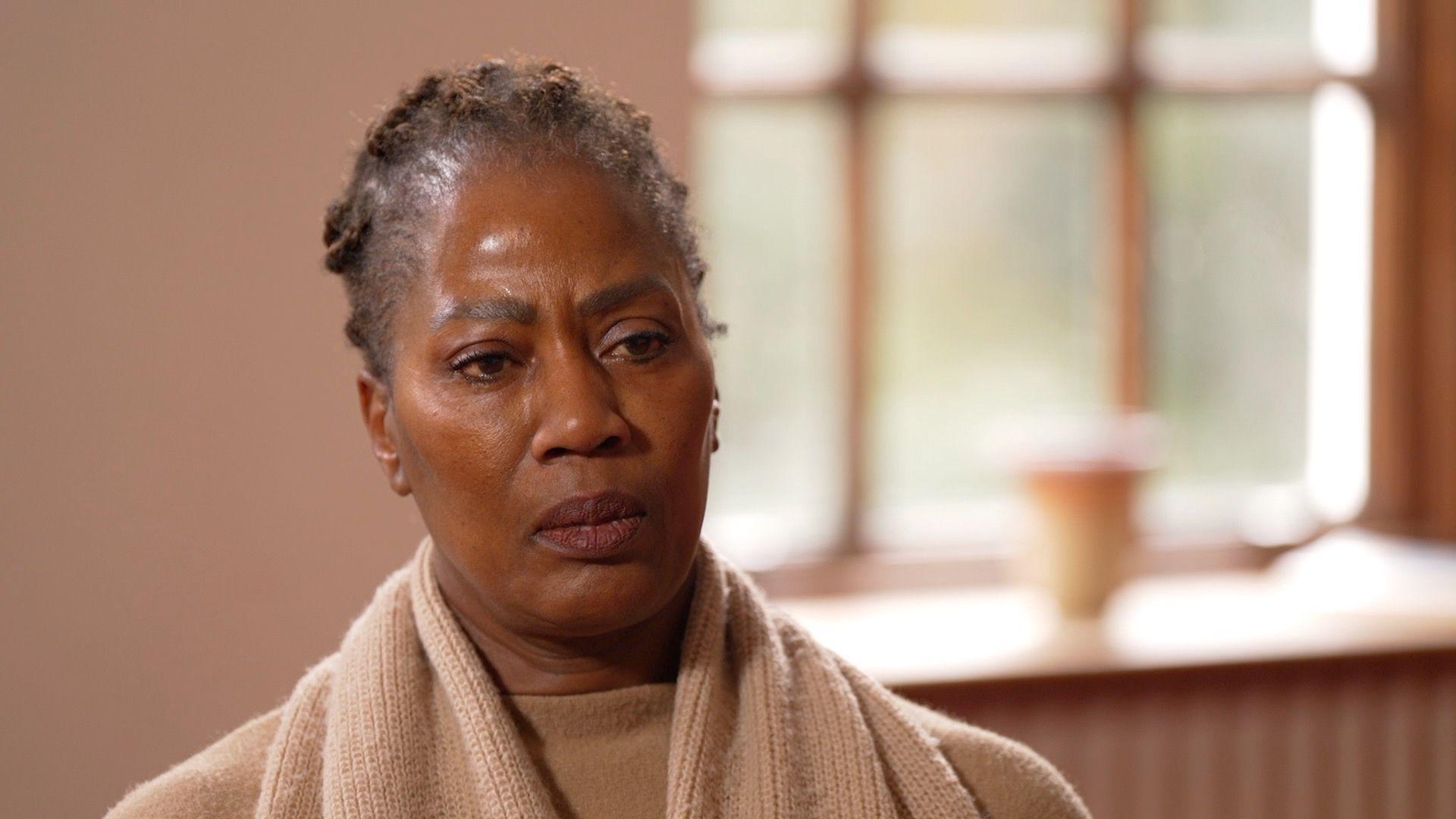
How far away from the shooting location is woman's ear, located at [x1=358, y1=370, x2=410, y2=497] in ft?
3.97

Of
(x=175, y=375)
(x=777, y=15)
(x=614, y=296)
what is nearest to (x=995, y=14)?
(x=777, y=15)

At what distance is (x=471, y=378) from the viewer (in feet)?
3.70

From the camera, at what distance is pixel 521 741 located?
45.4 inches

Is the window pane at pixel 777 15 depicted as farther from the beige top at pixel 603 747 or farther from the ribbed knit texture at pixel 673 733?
the beige top at pixel 603 747

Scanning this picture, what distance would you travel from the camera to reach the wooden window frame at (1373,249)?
290 cm

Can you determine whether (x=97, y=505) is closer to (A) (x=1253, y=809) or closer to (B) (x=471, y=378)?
(B) (x=471, y=378)

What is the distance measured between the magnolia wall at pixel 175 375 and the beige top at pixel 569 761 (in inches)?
41.7

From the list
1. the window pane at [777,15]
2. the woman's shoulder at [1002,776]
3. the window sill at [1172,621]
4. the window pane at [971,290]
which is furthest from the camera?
the window pane at [971,290]

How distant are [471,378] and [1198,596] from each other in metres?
2.16

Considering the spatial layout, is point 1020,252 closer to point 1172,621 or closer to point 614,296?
point 1172,621

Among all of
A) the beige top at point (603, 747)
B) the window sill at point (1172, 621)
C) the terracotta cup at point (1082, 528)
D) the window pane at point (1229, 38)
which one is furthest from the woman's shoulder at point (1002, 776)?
the window pane at point (1229, 38)

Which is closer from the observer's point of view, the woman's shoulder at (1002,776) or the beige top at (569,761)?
the beige top at (569,761)

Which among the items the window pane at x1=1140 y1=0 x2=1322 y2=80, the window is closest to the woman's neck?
the window

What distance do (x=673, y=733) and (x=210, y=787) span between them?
31 centimetres
